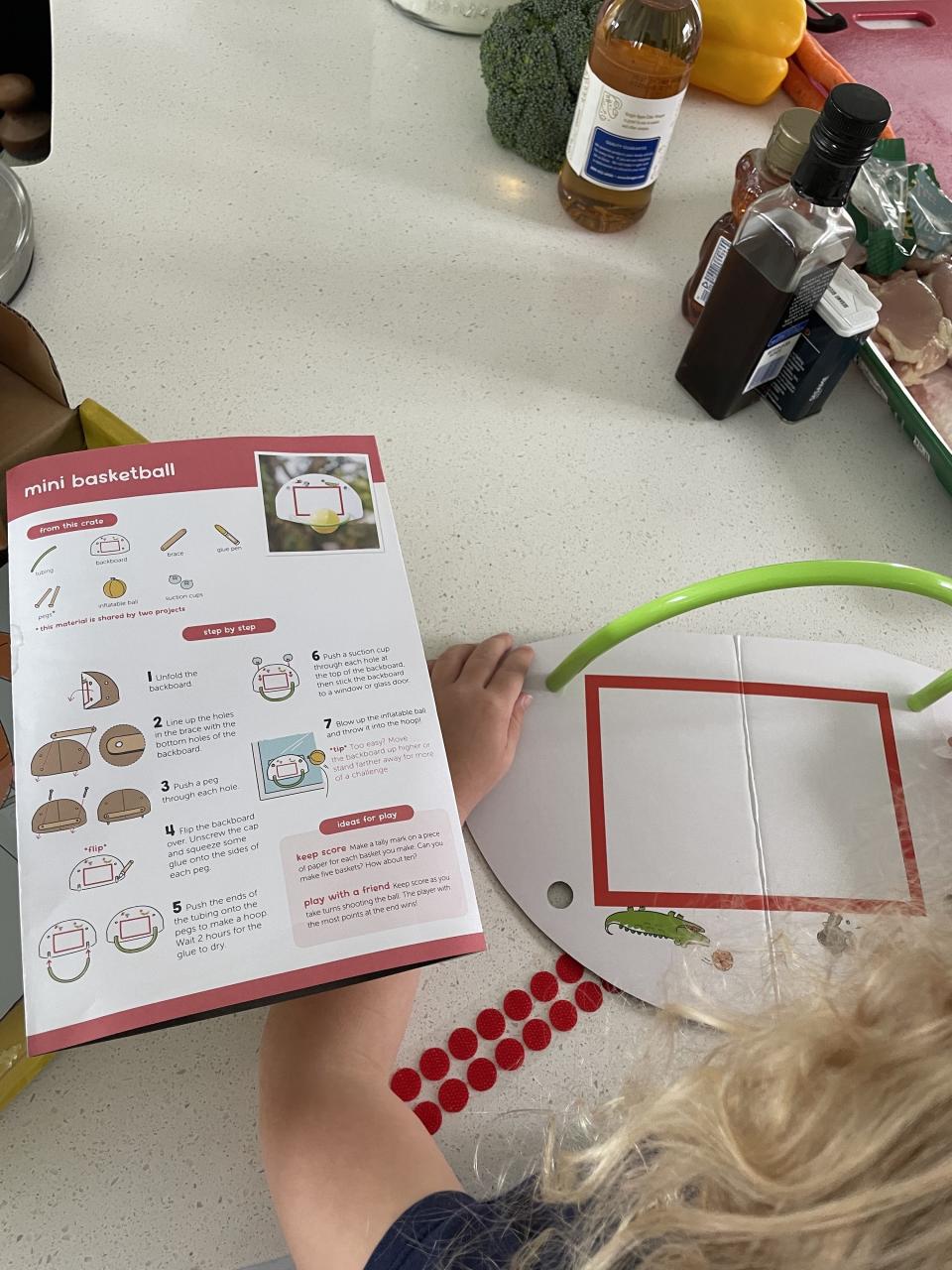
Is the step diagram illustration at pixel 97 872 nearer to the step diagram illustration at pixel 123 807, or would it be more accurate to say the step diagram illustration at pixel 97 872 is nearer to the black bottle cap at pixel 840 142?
the step diagram illustration at pixel 123 807

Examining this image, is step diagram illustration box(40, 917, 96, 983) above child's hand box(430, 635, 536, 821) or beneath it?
above

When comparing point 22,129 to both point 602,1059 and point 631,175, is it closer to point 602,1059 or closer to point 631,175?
point 631,175

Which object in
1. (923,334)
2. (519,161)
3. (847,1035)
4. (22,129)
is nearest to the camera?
(847,1035)

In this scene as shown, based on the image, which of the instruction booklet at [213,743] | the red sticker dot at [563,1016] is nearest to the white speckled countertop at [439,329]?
the red sticker dot at [563,1016]

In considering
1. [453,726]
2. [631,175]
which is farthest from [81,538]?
[631,175]

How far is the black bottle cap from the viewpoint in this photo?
0.54 metres

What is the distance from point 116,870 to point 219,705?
3.4 inches

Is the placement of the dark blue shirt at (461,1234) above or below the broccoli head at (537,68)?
below

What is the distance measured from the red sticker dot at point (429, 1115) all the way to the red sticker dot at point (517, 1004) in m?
0.06

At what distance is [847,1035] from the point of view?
0.39m

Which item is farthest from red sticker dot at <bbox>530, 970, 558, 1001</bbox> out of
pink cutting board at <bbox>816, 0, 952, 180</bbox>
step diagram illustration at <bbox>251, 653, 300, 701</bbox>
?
pink cutting board at <bbox>816, 0, 952, 180</bbox>

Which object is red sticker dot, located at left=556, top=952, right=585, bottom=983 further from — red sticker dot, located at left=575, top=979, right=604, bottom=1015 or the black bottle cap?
the black bottle cap

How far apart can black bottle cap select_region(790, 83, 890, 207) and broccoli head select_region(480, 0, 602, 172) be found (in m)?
0.28

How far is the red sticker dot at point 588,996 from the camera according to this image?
0.53 m
